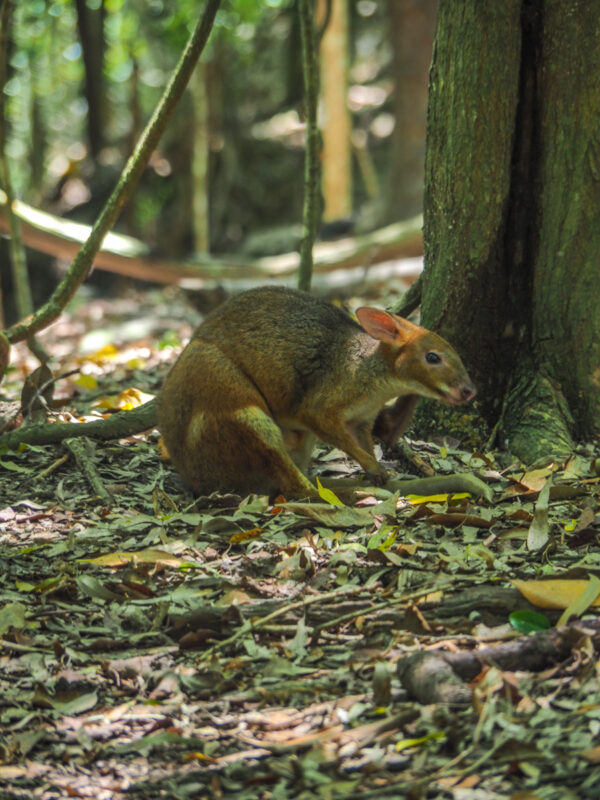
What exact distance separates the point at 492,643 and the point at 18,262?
17.2ft

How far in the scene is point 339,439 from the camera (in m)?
4.77

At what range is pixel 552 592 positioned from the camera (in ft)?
10.7

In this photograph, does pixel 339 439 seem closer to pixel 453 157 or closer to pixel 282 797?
pixel 453 157

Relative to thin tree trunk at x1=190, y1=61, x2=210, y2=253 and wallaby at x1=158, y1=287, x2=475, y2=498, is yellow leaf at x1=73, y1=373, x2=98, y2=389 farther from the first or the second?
thin tree trunk at x1=190, y1=61, x2=210, y2=253

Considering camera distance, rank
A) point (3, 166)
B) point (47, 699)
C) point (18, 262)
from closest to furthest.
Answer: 1. point (47, 699)
2. point (3, 166)
3. point (18, 262)

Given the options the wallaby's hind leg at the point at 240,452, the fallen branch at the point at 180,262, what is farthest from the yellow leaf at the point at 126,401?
the fallen branch at the point at 180,262

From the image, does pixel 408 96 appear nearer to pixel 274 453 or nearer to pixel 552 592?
pixel 274 453

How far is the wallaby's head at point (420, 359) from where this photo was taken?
470cm

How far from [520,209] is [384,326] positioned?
0.98 m

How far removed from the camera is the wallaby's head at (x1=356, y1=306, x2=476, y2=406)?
470 centimetres

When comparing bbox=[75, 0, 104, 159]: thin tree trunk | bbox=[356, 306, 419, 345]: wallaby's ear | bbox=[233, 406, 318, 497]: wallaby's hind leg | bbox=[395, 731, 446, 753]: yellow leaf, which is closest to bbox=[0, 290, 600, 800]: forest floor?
bbox=[395, 731, 446, 753]: yellow leaf

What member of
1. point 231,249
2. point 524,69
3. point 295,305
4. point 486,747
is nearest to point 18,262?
point 295,305

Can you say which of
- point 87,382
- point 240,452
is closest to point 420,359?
point 240,452

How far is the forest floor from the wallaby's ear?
68cm
